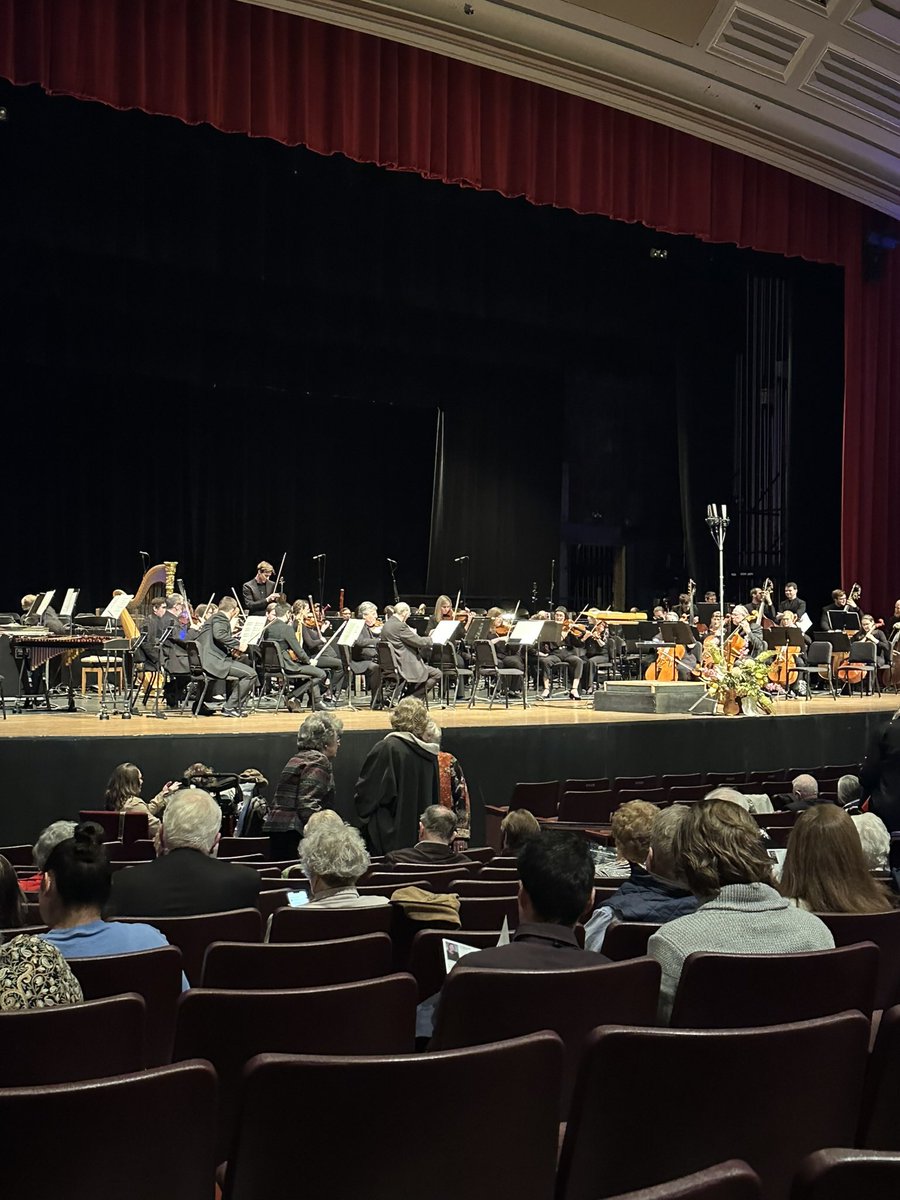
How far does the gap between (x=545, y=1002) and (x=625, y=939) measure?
0.71m

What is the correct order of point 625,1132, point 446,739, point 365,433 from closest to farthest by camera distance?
point 625,1132 < point 446,739 < point 365,433

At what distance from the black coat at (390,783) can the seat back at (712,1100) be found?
16.0 feet

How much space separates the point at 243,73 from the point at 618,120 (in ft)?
16.0

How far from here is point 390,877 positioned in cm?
454

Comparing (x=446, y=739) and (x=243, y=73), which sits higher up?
(x=243, y=73)

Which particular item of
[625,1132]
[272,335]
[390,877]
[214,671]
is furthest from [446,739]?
[272,335]

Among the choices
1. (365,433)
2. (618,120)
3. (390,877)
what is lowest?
(390,877)

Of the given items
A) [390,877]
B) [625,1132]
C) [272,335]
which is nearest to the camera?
[625,1132]

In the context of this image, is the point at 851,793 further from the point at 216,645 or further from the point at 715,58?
the point at 715,58

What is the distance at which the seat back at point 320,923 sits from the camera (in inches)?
125

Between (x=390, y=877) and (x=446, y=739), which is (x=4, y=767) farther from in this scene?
(x=390, y=877)

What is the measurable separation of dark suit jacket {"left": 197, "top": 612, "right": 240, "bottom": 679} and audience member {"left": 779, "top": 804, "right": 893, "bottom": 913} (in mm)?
8087

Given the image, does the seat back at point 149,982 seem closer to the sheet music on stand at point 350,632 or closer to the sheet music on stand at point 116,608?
the sheet music on stand at point 116,608

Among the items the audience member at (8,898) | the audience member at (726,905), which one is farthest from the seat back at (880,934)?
the audience member at (8,898)
